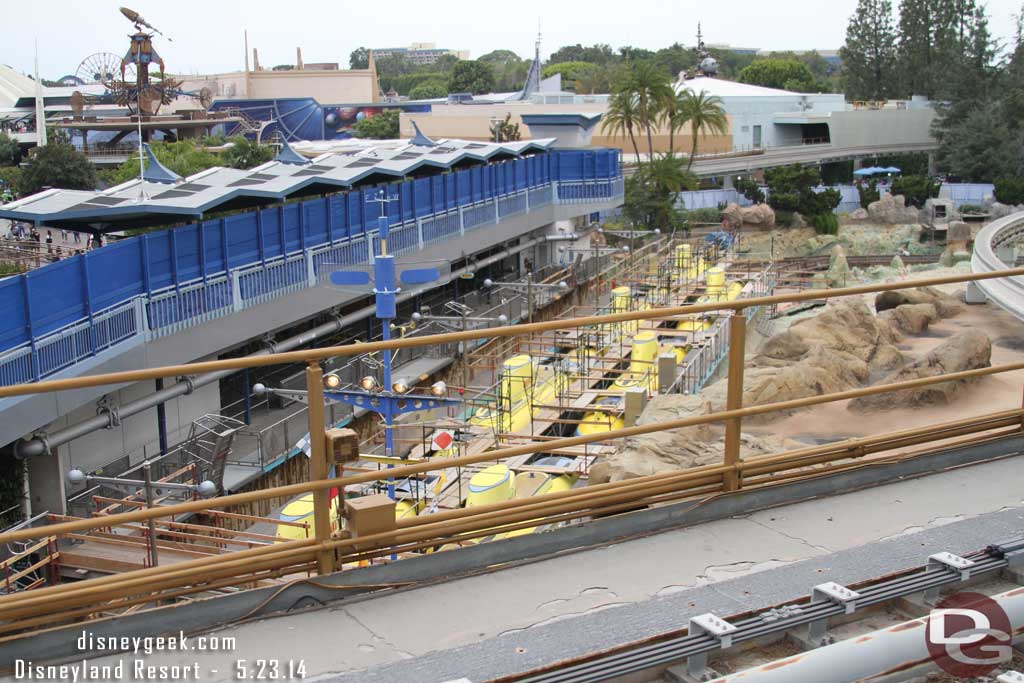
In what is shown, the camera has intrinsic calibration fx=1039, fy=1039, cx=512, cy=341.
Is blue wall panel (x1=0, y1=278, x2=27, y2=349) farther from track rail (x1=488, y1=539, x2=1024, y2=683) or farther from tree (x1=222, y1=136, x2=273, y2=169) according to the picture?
tree (x1=222, y1=136, x2=273, y2=169)

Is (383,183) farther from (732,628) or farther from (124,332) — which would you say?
(732,628)

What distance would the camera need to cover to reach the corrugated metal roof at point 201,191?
17672 millimetres

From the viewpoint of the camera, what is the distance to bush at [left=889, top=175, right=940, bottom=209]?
184 ft

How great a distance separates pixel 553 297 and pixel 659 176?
63.4 feet

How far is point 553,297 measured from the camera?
3180cm

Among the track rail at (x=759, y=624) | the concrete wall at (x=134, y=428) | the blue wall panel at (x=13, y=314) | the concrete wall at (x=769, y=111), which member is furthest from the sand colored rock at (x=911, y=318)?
the concrete wall at (x=769, y=111)

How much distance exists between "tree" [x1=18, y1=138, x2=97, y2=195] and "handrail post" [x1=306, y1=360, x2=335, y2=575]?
54.2 metres

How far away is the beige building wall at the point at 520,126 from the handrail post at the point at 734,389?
59.7 metres

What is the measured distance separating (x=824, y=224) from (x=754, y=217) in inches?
145

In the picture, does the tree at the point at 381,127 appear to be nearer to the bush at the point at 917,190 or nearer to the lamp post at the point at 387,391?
the bush at the point at 917,190

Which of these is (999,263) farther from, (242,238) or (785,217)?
(785,217)

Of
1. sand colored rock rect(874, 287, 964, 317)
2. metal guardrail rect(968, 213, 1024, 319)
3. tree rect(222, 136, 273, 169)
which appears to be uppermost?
tree rect(222, 136, 273, 169)

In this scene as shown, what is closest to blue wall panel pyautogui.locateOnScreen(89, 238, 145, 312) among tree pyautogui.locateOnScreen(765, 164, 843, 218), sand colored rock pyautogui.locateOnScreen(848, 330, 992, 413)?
sand colored rock pyautogui.locateOnScreen(848, 330, 992, 413)

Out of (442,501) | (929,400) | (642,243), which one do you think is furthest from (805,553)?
(642,243)
